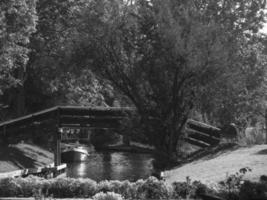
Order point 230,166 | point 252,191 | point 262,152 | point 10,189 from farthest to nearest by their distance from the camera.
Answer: point 262,152 < point 230,166 < point 10,189 < point 252,191

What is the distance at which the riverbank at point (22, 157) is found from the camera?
34.6 m

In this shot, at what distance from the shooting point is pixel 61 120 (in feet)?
126

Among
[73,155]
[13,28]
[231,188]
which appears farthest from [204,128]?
[231,188]

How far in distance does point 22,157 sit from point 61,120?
3491 mm

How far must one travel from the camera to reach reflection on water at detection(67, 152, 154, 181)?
34.5 meters

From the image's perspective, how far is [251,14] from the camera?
42625 mm

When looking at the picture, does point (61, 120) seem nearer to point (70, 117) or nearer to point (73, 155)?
point (70, 117)

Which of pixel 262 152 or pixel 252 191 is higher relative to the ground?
pixel 262 152

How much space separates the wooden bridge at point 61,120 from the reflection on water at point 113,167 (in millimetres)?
2695

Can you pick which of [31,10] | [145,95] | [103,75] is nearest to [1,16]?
[31,10]

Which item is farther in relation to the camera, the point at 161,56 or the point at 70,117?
the point at 70,117

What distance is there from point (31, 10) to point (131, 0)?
5528 millimetres

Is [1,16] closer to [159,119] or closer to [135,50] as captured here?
[135,50]

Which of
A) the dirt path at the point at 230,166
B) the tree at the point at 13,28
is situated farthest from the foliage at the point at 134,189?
the tree at the point at 13,28
